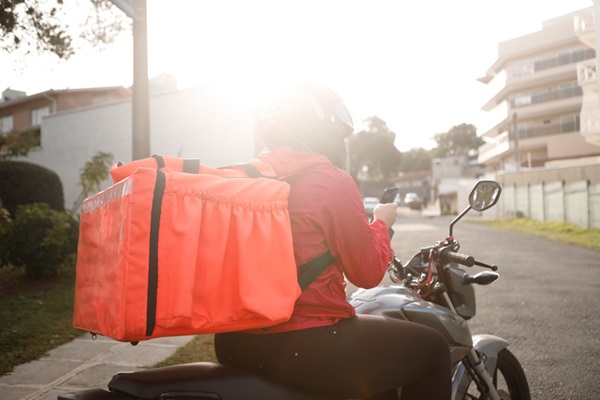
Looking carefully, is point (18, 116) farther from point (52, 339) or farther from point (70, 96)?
point (52, 339)

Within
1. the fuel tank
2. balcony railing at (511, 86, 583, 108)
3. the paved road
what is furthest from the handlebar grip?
balcony railing at (511, 86, 583, 108)

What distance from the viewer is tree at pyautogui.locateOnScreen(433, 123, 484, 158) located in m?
92.3

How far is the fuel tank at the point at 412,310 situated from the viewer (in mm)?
2225

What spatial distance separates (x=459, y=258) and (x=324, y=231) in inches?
33.7

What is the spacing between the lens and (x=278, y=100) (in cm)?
203

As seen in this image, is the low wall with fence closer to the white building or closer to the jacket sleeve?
the white building

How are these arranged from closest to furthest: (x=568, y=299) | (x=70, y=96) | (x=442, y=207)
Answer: (x=568, y=299), (x=70, y=96), (x=442, y=207)

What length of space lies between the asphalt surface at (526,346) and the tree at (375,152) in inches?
2515

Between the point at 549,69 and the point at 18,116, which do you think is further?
the point at 549,69

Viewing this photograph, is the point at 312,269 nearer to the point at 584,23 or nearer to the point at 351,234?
the point at 351,234

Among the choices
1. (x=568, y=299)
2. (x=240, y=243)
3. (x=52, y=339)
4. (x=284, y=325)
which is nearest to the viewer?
(x=240, y=243)

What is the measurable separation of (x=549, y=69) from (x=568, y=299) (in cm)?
4815

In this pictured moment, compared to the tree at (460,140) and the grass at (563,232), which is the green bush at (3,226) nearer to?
the grass at (563,232)

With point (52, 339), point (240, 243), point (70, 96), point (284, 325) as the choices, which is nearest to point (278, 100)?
point (240, 243)
